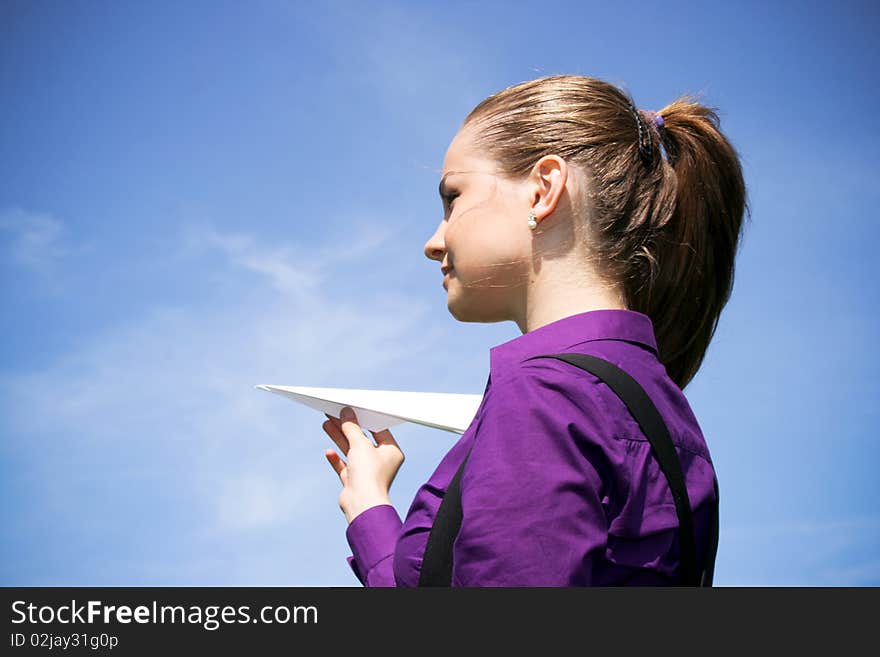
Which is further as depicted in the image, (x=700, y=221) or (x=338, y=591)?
(x=700, y=221)

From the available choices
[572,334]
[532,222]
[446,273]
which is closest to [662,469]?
[572,334]

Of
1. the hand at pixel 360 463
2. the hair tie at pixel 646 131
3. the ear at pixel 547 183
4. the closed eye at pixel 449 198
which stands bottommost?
the hand at pixel 360 463

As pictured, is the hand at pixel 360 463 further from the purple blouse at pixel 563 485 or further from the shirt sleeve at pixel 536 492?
the shirt sleeve at pixel 536 492

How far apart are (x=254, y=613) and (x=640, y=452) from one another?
1.01 metres

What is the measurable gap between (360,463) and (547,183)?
36.0 inches

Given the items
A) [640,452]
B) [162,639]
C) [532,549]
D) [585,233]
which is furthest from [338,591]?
[585,233]

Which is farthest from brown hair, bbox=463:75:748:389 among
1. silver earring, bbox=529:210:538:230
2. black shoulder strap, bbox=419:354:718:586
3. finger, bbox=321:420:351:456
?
finger, bbox=321:420:351:456

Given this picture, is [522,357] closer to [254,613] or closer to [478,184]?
[478,184]

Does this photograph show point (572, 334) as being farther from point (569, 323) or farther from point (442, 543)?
point (442, 543)

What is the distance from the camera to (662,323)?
255 centimetres

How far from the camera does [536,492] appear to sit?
1.69 m

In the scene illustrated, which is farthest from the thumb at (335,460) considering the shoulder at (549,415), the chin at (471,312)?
the shoulder at (549,415)

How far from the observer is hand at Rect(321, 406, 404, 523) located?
2.33 metres

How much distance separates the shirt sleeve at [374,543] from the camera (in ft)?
6.91
